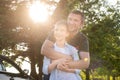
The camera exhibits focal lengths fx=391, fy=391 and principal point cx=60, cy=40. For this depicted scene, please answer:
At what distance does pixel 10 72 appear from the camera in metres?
7.27

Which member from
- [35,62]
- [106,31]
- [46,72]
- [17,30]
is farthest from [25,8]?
[46,72]

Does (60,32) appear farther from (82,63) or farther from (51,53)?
(82,63)

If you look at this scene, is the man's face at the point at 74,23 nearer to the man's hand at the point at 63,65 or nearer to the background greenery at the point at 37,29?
the man's hand at the point at 63,65

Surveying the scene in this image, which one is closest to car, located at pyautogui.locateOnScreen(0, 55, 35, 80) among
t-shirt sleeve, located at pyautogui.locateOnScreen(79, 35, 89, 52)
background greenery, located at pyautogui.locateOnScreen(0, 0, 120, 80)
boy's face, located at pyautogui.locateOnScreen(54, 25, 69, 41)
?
t-shirt sleeve, located at pyautogui.locateOnScreen(79, 35, 89, 52)

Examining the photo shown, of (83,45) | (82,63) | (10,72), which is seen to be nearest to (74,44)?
(83,45)

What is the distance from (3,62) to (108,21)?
2587 cm

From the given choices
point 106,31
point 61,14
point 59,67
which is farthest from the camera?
point 106,31

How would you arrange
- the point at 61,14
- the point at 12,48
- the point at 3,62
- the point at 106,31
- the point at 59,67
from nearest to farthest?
the point at 59,67 < the point at 3,62 < the point at 61,14 < the point at 12,48 < the point at 106,31

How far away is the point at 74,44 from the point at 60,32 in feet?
0.76

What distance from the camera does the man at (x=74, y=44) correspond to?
138 inches

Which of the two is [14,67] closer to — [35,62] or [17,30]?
[17,30]

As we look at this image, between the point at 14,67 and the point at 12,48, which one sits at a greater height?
the point at 14,67

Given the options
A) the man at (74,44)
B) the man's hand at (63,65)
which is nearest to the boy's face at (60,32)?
the man at (74,44)

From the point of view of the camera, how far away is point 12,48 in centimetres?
2781
